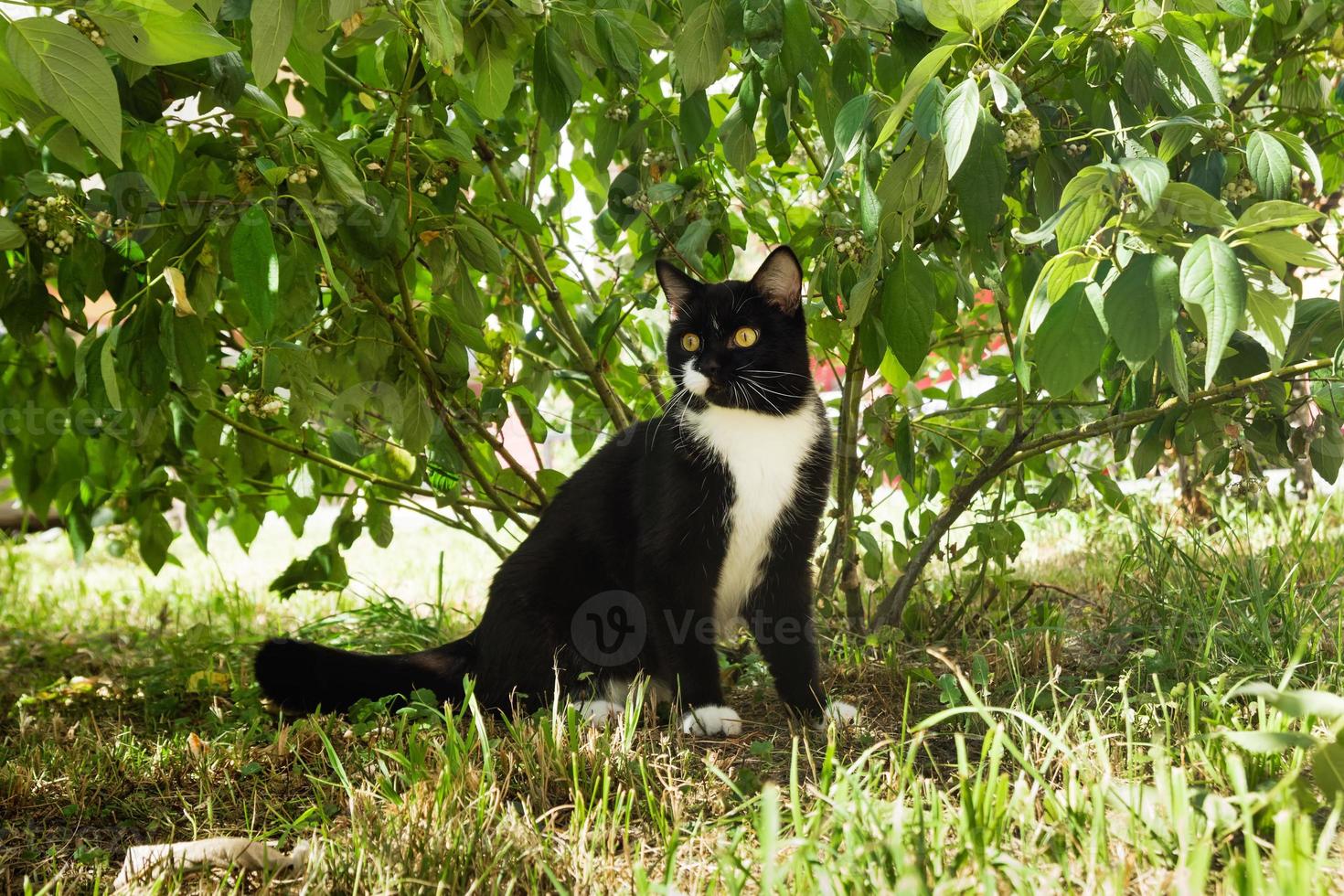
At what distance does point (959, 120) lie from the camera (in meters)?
1.46

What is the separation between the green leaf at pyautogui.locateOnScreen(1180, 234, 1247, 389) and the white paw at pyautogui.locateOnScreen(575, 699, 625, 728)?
1617 millimetres

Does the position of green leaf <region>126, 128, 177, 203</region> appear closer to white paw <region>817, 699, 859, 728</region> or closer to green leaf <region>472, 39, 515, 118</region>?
green leaf <region>472, 39, 515, 118</region>

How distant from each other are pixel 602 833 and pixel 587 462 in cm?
124

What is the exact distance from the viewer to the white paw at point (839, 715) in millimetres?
2346

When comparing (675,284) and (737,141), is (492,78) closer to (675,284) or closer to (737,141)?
(737,141)

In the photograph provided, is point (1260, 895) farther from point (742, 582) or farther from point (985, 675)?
point (742, 582)

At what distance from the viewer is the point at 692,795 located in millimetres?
1872

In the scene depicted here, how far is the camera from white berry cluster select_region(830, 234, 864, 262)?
218 cm

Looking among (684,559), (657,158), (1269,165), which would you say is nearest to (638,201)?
(657,158)

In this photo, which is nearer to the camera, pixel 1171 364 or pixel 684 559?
pixel 1171 364

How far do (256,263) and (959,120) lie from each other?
1.16 meters

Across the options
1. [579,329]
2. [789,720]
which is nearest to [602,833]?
[789,720]

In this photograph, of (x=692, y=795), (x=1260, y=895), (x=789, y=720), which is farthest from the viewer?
(x=789, y=720)

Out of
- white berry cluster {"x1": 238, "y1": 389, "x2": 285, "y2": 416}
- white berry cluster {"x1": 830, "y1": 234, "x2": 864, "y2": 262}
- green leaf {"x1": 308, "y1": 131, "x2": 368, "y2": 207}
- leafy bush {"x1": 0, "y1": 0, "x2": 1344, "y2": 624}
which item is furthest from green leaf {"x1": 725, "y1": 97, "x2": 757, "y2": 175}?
white berry cluster {"x1": 238, "y1": 389, "x2": 285, "y2": 416}
